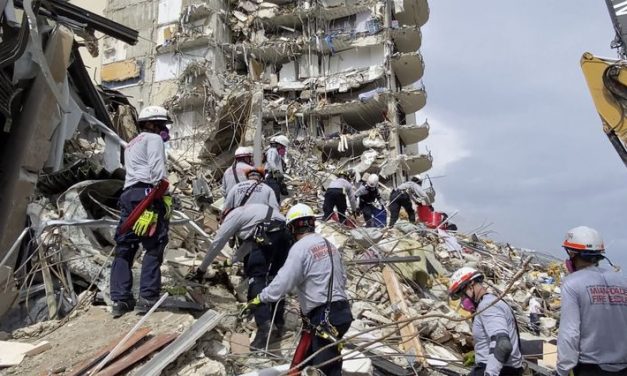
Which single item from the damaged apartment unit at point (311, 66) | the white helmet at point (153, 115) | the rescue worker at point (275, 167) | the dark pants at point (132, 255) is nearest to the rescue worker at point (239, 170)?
the rescue worker at point (275, 167)

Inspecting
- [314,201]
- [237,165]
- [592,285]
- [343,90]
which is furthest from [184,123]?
[592,285]

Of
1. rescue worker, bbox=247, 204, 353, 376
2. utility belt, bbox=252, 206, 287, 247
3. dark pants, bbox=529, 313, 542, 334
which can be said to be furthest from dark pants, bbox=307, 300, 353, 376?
dark pants, bbox=529, 313, 542, 334

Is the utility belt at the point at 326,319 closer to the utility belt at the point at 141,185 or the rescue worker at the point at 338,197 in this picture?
the utility belt at the point at 141,185

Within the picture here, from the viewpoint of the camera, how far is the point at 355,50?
92.9ft

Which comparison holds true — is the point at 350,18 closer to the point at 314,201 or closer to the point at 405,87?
the point at 405,87

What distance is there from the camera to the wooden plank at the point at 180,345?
3439mm

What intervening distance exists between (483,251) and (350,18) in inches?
829

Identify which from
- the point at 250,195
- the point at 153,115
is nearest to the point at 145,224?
the point at 153,115

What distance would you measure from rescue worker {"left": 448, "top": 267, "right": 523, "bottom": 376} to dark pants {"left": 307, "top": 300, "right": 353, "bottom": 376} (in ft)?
3.00

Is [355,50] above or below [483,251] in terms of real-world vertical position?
above

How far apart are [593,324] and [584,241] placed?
0.53m

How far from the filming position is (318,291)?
384 cm

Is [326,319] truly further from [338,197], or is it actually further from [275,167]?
[338,197]

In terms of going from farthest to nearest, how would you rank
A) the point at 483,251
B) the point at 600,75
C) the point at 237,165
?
the point at 483,251
the point at 237,165
the point at 600,75
